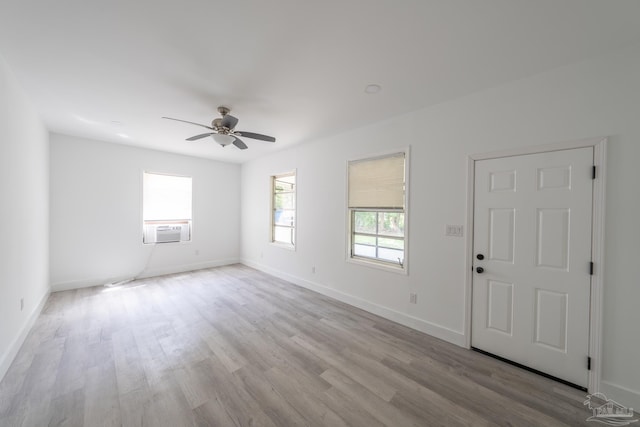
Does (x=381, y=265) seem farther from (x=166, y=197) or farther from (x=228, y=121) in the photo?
(x=166, y=197)

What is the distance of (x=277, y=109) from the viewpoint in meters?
2.91

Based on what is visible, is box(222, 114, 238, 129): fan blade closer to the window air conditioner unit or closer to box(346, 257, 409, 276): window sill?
box(346, 257, 409, 276): window sill

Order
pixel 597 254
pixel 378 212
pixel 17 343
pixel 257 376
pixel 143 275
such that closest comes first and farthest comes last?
pixel 597 254 → pixel 257 376 → pixel 17 343 → pixel 378 212 → pixel 143 275

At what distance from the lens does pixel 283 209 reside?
17.4ft

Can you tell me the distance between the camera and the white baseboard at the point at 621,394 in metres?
1.71

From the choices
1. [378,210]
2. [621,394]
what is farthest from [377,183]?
[621,394]

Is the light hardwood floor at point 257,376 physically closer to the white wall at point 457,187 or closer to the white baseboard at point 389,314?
the white baseboard at point 389,314

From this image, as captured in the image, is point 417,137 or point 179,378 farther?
point 417,137

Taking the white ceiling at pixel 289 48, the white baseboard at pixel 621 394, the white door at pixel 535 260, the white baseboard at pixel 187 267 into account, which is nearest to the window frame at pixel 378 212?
the white ceiling at pixel 289 48

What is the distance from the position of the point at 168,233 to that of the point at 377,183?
475 centimetres

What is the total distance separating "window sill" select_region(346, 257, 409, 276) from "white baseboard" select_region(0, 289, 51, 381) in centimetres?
367

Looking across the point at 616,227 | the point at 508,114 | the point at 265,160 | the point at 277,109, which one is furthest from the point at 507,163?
the point at 265,160

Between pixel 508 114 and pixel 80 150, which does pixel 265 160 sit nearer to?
pixel 80 150

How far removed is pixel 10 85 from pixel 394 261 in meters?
4.61
